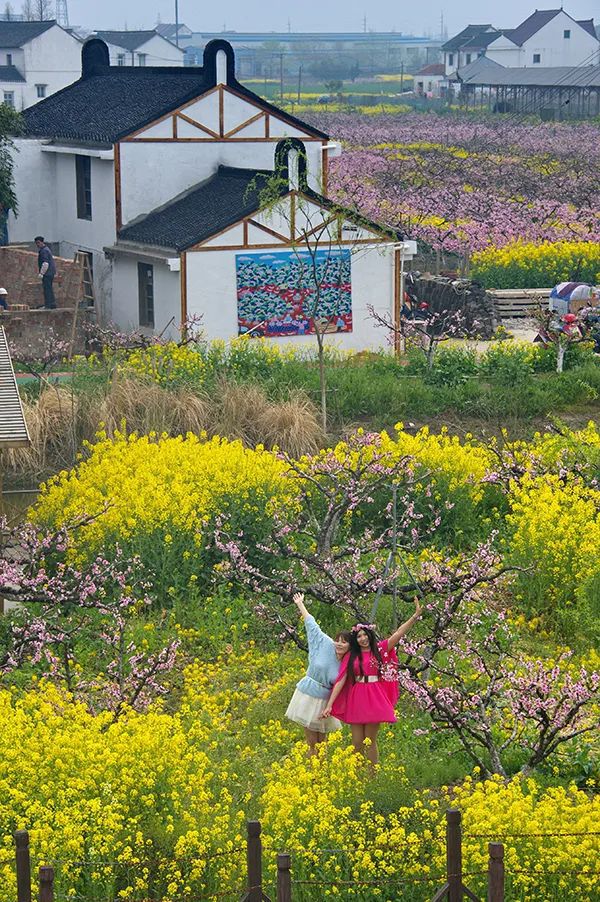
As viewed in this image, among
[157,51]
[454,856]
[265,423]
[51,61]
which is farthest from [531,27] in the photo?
[454,856]

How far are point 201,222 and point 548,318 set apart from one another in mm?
6637

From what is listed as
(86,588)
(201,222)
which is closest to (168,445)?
(86,588)

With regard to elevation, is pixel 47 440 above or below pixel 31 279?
below

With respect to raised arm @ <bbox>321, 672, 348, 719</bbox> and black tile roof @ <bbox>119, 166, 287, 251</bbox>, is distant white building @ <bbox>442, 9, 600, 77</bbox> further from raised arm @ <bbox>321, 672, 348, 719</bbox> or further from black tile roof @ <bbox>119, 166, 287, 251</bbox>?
raised arm @ <bbox>321, 672, 348, 719</bbox>

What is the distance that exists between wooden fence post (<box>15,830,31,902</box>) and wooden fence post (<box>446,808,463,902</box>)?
2.22m

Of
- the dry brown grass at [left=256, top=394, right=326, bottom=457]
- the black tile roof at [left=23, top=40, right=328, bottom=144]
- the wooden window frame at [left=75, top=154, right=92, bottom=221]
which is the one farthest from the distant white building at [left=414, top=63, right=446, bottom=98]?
the dry brown grass at [left=256, top=394, right=326, bottom=457]

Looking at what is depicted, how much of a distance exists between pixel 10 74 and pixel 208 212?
2702 inches

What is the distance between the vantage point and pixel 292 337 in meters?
29.4

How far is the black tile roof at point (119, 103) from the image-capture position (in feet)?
105

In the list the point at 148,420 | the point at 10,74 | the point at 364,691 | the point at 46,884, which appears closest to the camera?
the point at 46,884

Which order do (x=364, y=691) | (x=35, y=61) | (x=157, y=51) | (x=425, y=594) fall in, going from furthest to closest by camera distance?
(x=157, y=51) → (x=35, y=61) → (x=425, y=594) → (x=364, y=691)

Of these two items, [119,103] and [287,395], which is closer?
[287,395]

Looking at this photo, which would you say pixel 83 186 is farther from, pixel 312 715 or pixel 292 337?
pixel 312 715

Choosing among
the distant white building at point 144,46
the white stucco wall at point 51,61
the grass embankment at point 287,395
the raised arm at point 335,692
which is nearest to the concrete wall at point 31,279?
the grass embankment at point 287,395
